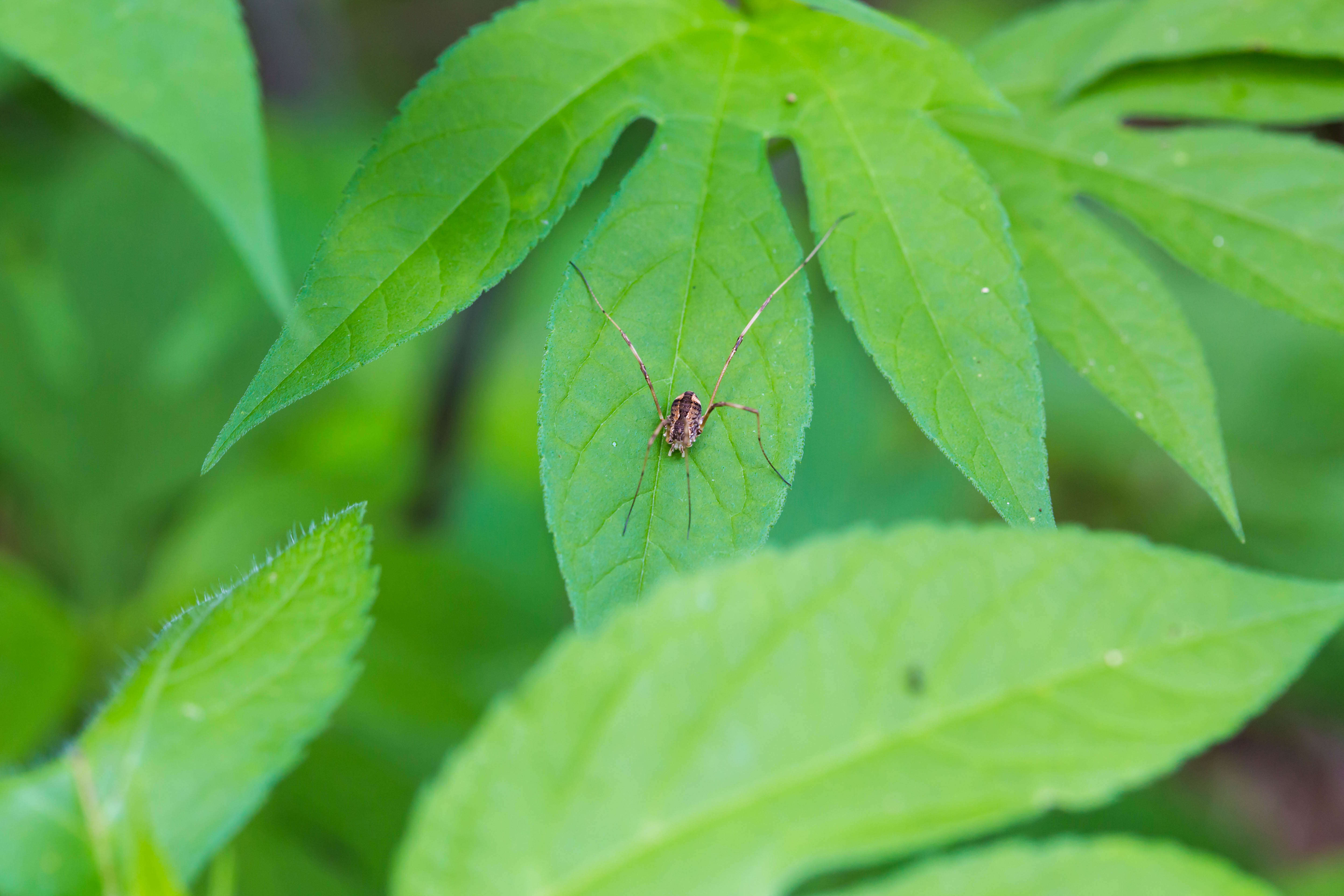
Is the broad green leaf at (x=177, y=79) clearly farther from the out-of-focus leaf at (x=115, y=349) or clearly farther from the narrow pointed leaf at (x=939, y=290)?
the out-of-focus leaf at (x=115, y=349)

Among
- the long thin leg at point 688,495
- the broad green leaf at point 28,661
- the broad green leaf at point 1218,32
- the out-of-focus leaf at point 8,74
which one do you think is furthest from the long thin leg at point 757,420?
the out-of-focus leaf at point 8,74

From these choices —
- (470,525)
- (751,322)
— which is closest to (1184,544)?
(470,525)

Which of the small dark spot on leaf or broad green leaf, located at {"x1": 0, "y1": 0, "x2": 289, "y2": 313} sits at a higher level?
broad green leaf, located at {"x1": 0, "y1": 0, "x2": 289, "y2": 313}

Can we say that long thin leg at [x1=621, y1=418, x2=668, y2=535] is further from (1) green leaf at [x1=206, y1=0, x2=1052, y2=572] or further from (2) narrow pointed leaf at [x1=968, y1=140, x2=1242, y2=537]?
(2) narrow pointed leaf at [x1=968, y1=140, x2=1242, y2=537]

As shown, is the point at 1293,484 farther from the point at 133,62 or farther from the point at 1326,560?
the point at 133,62

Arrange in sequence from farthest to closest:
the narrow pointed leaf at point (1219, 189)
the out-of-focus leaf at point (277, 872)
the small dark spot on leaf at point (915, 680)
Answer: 1. the out-of-focus leaf at point (277, 872)
2. the narrow pointed leaf at point (1219, 189)
3. the small dark spot on leaf at point (915, 680)

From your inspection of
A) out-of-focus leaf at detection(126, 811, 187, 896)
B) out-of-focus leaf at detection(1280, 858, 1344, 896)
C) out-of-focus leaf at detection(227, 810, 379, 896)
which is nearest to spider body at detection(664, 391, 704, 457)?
out-of-focus leaf at detection(126, 811, 187, 896)
